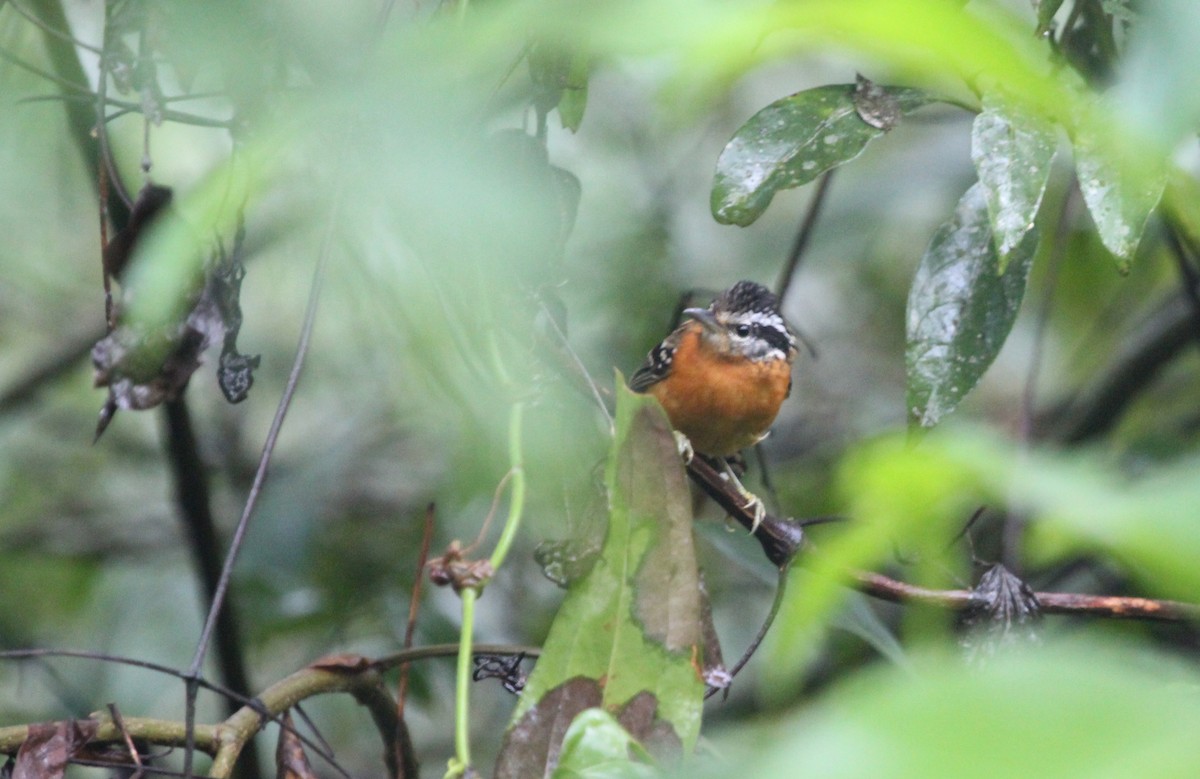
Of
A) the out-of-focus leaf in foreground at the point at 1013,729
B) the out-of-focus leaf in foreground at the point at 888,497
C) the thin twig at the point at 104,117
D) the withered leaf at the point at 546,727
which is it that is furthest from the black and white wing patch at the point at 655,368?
the out-of-focus leaf in foreground at the point at 1013,729

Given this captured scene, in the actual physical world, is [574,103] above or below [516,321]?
above

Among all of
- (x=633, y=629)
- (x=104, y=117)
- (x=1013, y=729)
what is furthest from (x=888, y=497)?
(x=104, y=117)

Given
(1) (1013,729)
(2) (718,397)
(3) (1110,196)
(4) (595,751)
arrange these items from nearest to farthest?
1. (1) (1013,729)
2. (4) (595,751)
3. (3) (1110,196)
4. (2) (718,397)

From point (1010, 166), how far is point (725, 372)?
2240 millimetres

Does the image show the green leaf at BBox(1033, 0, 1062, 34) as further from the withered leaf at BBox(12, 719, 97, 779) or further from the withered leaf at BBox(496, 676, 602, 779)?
the withered leaf at BBox(12, 719, 97, 779)

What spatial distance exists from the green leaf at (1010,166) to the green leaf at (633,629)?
701mm

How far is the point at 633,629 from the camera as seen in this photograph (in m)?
1.69

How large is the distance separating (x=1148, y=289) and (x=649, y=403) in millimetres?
4226

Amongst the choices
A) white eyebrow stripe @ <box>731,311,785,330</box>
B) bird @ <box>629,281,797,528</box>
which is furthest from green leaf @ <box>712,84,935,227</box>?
white eyebrow stripe @ <box>731,311,785,330</box>

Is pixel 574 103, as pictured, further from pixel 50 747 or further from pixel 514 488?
pixel 50 747

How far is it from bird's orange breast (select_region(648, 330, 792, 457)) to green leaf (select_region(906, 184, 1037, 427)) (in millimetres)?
1753

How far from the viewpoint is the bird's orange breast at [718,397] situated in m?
4.14

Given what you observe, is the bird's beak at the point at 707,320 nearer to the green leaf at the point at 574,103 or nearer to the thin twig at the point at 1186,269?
the thin twig at the point at 1186,269

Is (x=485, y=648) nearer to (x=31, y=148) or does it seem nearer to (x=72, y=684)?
(x=31, y=148)
